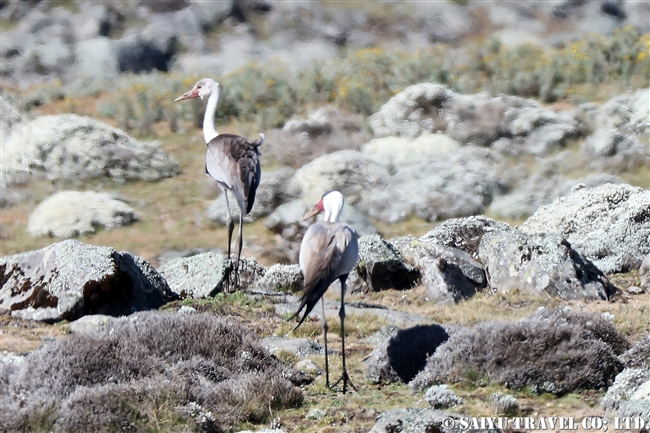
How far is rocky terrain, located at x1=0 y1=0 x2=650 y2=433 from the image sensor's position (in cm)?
721

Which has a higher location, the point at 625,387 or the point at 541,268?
the point at 625,387

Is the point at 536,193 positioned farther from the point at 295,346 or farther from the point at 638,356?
the point at 638,356

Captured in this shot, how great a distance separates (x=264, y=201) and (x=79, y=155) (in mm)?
4830

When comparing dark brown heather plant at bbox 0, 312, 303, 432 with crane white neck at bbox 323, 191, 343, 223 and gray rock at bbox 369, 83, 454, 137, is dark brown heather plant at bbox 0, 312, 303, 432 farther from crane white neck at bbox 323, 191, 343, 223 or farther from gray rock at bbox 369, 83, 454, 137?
gray rock at bbox 369, 83, 454, 137

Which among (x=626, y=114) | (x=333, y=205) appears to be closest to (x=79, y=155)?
(x=626, y=114)

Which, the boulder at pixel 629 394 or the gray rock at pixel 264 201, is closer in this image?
the boulder at pixel 629 394

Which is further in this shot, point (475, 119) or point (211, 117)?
point (475, 119)

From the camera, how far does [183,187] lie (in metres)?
19.7

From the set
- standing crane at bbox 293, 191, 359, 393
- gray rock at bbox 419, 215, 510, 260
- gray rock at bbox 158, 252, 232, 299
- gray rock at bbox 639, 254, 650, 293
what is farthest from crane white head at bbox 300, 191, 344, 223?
gray rock at bbox 639, 254, 650, 293

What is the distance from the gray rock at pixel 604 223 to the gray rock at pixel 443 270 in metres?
2.15

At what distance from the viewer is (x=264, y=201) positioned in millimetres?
18156

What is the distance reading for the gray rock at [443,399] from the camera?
7055 mm

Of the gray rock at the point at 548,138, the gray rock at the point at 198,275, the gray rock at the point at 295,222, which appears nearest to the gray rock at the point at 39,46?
the gray rock at the point at 548,138

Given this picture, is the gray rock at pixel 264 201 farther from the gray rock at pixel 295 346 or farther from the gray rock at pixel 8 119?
the gray rock at pixel 295 346
